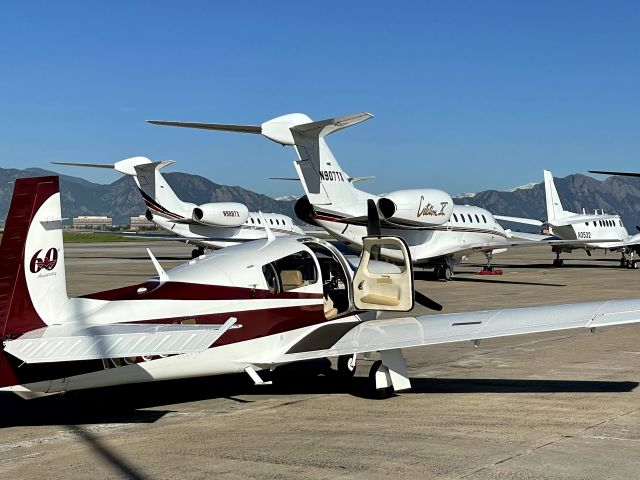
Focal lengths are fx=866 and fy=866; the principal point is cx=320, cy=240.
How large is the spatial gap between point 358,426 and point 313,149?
63.0 ft

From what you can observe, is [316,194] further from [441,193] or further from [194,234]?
[194,234]

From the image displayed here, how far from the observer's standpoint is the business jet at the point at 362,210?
26.5 meters

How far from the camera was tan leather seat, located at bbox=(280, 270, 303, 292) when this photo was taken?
418 inches

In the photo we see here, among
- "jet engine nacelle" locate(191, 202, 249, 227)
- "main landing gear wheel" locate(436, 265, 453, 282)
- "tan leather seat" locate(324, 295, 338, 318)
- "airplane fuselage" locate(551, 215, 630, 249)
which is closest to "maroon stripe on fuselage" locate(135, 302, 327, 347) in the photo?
"tan leather seat" locate(324, 295, 338, 318)

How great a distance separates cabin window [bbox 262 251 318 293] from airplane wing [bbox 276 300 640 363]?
2.22 ft

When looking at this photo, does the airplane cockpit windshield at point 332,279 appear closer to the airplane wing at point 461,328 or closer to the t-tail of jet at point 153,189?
the airplane wing at point 461,328

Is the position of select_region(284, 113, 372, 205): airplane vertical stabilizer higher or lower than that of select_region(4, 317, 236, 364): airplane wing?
higher

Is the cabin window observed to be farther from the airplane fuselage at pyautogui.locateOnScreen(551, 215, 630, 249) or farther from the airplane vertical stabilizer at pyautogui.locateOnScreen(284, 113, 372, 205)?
the airplane fuselage at pyautogui.locateOnScreen(551, 215, 630, 249)

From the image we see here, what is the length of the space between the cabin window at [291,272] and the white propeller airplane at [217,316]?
0.05ft

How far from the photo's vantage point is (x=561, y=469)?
7.30m

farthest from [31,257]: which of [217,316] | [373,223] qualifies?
[373,223]

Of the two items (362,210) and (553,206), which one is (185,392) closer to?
(362,210)

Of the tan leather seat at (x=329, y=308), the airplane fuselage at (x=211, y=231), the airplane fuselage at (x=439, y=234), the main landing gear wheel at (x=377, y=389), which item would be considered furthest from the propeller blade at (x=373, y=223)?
the airplane fuselage at (x=211, y=231)

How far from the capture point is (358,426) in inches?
360
